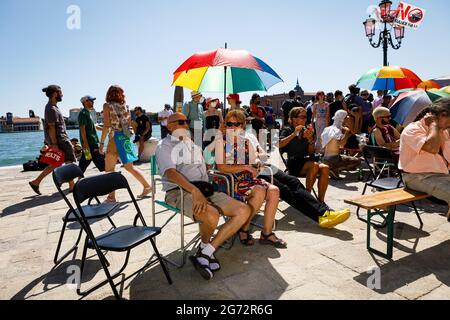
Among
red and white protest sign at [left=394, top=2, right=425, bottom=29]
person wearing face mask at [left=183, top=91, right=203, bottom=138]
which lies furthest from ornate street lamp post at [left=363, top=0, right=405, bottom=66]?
person wearing face mask at [left=183, top=91, right=203, bottom=138]

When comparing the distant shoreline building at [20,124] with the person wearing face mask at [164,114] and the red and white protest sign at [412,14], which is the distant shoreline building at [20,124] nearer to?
the person wearing face mask at [164,114]

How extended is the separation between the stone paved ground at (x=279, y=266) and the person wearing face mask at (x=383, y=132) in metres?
1.32

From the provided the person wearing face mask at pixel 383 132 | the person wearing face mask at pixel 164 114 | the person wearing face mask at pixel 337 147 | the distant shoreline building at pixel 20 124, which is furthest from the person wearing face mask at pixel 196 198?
the distant shoreline building at pixel 20 124

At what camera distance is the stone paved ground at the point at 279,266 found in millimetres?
2352

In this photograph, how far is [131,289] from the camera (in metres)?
2.45

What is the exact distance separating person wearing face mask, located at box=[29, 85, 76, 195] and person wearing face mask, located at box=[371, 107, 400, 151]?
561 cm

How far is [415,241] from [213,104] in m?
4.37

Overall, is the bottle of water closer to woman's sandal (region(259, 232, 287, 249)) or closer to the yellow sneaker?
woman's sandal (region(259, 232, 287, 249))

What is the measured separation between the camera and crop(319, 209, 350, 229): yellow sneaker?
3469 millimetres
